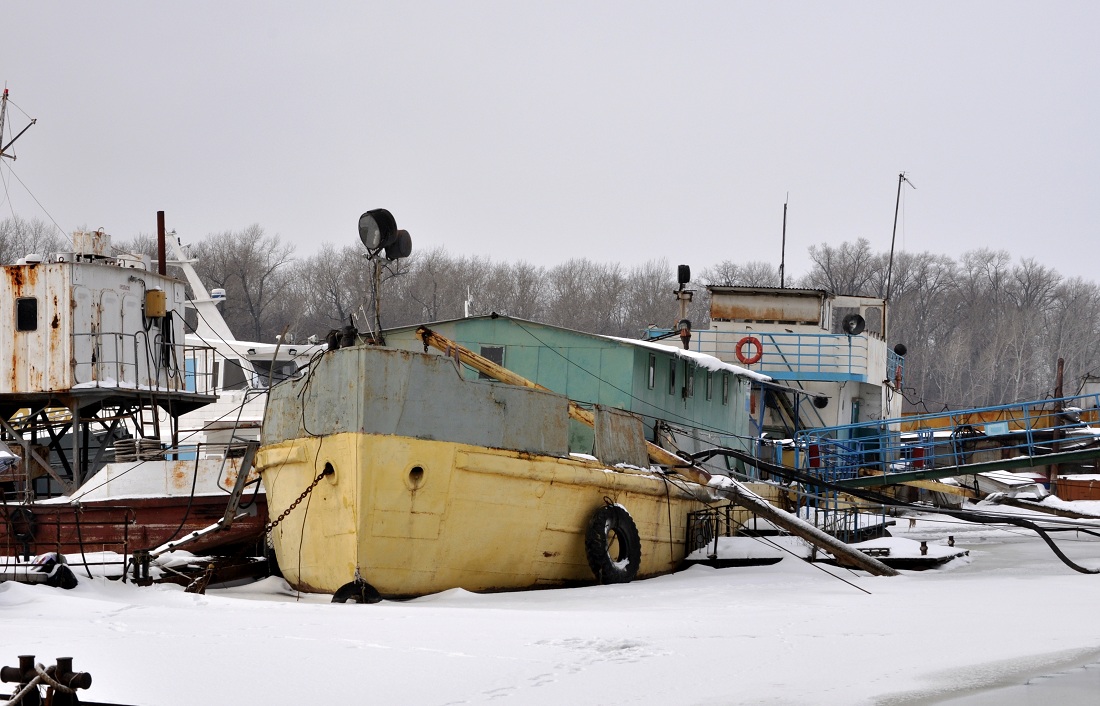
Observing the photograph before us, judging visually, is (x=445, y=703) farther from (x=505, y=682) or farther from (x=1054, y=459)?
(x=1054, y=459)

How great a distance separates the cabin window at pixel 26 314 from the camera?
63.3ft

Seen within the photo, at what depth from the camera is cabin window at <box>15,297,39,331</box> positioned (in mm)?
19281

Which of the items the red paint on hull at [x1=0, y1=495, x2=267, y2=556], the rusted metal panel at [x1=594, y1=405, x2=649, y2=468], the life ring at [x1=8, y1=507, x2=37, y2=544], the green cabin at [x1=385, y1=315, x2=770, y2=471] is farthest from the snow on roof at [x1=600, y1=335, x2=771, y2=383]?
the life ring at [x1=8, y1=507, x2=37, y2=544]

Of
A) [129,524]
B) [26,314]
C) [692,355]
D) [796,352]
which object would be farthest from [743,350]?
[129,524]

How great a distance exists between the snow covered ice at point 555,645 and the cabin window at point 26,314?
7994 mm

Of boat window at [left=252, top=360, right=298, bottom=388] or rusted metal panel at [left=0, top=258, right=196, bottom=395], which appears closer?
rusted metal panel at [left=0, top=258, right=196, bottom=395]

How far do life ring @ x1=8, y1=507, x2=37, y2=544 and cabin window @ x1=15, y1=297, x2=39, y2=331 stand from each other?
356 centimetres

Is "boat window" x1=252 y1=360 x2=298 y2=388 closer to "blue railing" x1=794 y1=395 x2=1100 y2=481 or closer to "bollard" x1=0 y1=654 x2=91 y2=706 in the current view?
"blue railing" x1=794 y1=395 x2=1100 y2=481

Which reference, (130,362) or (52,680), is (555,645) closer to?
(52,680)

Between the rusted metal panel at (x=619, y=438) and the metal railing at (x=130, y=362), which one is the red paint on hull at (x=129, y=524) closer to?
the metal railing at (x=130, y=362)

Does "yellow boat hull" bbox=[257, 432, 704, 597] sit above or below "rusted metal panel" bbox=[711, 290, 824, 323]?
below

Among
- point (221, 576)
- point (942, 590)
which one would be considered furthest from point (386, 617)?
point (942, 590)

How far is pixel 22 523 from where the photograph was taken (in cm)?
1653

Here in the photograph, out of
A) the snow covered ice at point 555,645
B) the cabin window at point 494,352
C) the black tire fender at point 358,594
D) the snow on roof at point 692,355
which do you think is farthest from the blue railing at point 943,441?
the black tire fender at point 358,594
